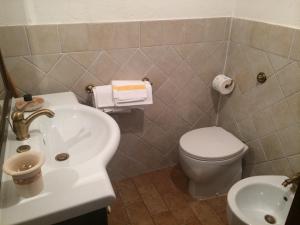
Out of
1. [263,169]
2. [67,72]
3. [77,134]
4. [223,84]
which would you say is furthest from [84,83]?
[263,169]

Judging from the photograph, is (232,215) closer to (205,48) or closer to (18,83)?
(205,48)

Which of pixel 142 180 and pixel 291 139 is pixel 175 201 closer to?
pixel 142 180

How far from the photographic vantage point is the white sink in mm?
663

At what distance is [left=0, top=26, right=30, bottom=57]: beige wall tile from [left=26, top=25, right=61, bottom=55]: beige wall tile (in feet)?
0.10

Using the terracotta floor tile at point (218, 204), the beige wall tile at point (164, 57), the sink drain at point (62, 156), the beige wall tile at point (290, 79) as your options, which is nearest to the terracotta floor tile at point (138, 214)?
the terracotta floor tile at point (218, 204)

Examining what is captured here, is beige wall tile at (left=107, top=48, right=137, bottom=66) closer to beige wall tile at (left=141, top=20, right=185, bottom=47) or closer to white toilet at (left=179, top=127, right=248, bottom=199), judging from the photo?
beige wall tile at (left=141, top=20, right=185, bottom=47)

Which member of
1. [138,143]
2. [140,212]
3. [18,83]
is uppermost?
[18,83]

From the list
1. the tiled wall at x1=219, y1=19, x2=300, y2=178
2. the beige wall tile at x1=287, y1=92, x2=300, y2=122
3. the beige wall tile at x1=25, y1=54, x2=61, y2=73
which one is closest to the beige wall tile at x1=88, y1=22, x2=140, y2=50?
the beige wall tile at x1=25, y1=54, x2=61, y2=73

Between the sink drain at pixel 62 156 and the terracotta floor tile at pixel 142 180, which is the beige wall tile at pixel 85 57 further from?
the terracotta floor tile at pixel 142 180

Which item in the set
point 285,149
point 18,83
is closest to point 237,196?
point 285,149

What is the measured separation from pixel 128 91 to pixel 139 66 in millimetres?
222

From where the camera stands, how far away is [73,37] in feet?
4.58

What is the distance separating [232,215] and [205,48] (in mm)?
1096

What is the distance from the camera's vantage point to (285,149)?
1.50 m
